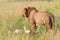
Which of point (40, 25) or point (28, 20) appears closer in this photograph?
point (40, 25)

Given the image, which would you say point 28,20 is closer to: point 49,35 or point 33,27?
point 33,27

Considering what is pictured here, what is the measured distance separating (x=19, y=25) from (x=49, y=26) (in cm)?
121

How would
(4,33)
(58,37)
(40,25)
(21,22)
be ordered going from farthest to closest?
(21,22) < (40,25) < (4,33) < (58,37)

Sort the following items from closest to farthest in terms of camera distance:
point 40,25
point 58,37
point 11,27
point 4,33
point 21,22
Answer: point 58,37 < point 4,33 < point 40,25 < point 11,27 < point 21,22

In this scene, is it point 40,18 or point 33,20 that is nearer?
point 40,18

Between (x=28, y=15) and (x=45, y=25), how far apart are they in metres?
1.47

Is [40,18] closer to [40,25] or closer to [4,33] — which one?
[40,25]

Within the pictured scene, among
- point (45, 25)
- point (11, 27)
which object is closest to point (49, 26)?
point (45, 25)

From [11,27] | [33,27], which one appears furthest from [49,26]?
[11,27]

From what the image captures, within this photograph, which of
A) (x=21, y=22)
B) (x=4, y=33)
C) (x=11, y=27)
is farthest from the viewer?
(x=21, y=22)

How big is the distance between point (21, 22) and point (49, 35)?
92.3 inches

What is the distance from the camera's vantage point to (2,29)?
683cm

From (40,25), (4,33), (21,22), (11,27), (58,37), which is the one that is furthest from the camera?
(21,22)

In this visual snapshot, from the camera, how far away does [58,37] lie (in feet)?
18.5
